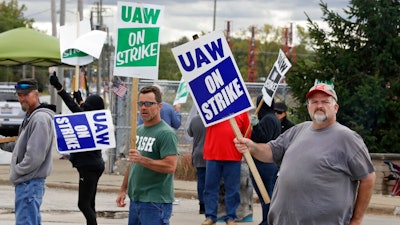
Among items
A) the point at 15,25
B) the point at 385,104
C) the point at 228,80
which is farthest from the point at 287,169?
the point at 15,25

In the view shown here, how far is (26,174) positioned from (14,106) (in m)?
20.1

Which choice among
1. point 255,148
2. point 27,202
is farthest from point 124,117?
point 255,148

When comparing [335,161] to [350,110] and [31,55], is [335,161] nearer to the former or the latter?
[350,110]

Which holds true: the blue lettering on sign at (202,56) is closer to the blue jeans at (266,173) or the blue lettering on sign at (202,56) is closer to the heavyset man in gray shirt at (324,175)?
the heavyset man in gray shirt at (324,175)

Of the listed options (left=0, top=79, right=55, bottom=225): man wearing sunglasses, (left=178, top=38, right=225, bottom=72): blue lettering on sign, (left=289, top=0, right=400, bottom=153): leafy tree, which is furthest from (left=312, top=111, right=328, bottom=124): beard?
(left=289, top=0, right=400, bottom=153): leafy tree

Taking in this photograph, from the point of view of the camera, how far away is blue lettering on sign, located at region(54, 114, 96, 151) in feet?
32.9

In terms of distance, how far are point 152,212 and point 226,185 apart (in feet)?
17.5

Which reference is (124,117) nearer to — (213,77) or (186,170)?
(186,170)

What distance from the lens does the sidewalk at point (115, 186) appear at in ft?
53.8

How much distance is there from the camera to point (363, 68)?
19562 millimetres

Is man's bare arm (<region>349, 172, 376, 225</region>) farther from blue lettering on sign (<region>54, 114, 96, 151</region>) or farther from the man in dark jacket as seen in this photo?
the man in dark jacket

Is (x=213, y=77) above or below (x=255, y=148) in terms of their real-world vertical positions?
above

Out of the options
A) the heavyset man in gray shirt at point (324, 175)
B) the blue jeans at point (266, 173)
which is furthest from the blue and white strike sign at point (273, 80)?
the heavyset man in gray shirt at point (324, 175)

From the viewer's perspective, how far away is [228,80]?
7820 mm
